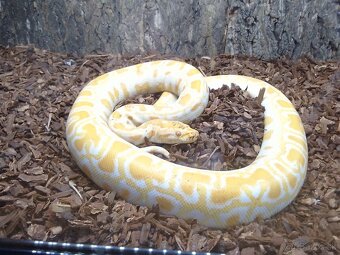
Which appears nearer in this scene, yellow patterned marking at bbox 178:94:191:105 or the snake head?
the snake head

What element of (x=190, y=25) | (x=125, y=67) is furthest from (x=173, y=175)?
(x=190, y=25)

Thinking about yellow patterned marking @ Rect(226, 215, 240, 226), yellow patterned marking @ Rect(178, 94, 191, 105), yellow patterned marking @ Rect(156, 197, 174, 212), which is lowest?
yellow patterned marking @ Rect(226, 215, 240, 226)

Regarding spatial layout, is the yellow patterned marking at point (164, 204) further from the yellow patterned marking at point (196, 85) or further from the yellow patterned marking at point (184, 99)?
the yellow patterned marking at point (196, 85)

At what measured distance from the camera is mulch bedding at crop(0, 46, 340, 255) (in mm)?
2316

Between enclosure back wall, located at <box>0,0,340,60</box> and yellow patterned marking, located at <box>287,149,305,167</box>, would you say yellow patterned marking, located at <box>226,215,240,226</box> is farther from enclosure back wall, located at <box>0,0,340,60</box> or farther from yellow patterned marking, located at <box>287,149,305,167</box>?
enclosure back wall, located at <box>0,0,340,60</box>

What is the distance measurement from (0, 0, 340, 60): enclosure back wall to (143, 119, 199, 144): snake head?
1002mm

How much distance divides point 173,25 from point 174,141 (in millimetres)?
1325

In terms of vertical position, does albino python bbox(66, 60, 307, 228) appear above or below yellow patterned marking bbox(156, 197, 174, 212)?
above

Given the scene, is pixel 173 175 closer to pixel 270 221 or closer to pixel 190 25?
pixel 270 221

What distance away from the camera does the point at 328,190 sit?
2639 millimetres

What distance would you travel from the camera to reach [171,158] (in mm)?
3008

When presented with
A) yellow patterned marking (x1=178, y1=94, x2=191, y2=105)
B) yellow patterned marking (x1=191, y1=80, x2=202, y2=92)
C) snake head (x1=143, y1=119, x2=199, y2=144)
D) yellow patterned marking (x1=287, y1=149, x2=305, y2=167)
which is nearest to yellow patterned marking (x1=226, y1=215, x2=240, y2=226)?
yellow patterned marking (x1=287, y1=149, x2=305, y2=167)

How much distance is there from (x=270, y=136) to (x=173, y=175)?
94cm

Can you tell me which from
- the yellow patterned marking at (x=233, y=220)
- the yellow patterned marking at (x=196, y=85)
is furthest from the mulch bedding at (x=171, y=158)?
the yellow patterned marking at (x=196, y=85)
